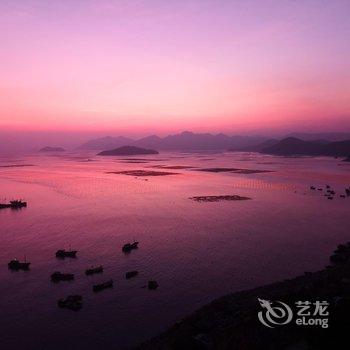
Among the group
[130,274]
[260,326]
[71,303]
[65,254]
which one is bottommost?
[71,303]

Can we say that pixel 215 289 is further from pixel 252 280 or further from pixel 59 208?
pixel 59 208

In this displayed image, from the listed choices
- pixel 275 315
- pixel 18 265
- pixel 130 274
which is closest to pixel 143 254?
pixel 130 274

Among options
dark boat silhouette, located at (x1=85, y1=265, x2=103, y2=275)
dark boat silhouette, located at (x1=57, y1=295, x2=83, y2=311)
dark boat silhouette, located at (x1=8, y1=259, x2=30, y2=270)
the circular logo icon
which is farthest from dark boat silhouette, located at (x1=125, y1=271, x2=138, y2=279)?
the circular logo icon

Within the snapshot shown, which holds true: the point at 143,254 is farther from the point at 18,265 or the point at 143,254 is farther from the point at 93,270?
the point at 18,265

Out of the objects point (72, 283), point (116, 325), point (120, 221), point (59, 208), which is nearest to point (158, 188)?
point (59, 208)

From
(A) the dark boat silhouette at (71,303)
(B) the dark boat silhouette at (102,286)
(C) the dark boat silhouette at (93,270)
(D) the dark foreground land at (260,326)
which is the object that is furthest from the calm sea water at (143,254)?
(D) the dark foreground land at (260,326)

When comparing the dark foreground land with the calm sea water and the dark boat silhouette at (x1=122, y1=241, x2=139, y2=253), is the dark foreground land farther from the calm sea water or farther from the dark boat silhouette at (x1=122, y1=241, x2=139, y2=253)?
the dark boat silhouette at (x1=122, y1=241, x2=139, y2=253)
